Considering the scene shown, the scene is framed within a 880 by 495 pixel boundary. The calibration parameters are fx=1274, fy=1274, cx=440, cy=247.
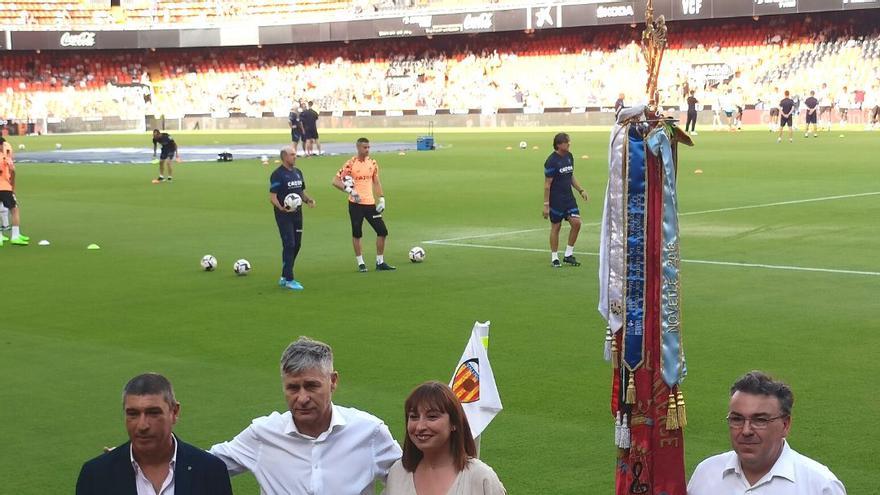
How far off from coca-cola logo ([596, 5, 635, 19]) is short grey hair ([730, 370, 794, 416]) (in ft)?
227

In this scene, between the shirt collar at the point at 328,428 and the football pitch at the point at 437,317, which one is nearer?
the shirt collar at the point at 328,428

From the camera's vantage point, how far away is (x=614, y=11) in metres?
73.2

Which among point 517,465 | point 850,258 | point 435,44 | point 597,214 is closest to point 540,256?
point 850,258

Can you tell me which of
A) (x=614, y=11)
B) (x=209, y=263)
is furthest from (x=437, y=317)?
(x=614, y=11)

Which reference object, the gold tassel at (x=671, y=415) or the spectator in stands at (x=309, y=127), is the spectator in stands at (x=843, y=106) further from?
the gold tassel at (x=671, y=415)

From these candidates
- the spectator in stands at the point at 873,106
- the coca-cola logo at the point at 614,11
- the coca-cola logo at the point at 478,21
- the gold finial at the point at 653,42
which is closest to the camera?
the gold finial at the point at 653,42

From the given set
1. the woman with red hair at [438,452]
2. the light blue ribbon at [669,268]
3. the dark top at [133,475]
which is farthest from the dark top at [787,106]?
the dark top at [133,475]

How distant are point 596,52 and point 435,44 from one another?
512 inches

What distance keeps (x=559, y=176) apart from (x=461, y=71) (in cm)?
6381

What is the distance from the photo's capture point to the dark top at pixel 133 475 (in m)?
5.09

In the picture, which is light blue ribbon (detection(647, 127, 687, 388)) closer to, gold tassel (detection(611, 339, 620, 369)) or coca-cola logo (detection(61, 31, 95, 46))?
gold tassel (detection(611, 339, 620, 369))

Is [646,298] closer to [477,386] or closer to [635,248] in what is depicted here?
[635,248]

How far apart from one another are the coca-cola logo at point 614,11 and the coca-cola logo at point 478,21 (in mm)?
8019

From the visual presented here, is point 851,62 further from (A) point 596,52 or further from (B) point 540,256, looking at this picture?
(B) point 540,256
